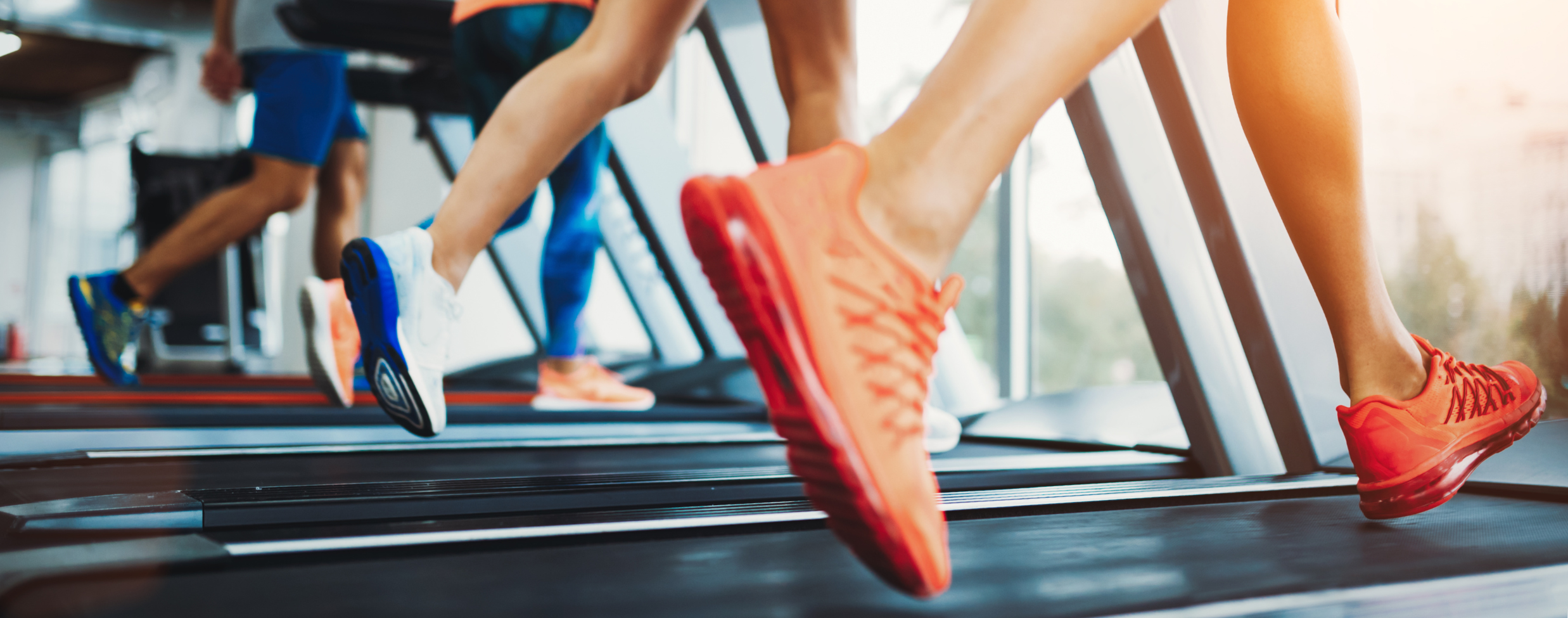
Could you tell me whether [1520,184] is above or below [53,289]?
below

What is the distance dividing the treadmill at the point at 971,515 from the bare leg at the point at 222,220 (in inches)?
15.9

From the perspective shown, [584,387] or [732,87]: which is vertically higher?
[732,87]

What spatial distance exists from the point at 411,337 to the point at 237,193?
4.77ft

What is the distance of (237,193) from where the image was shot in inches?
84.0

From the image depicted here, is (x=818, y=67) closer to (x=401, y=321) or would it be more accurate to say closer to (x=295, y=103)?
(x=401, y=321)

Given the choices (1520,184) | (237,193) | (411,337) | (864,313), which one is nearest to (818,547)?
(864,313)

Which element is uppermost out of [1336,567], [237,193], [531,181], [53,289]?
[53,289]

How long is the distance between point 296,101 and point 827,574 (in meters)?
2.11

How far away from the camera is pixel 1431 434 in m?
0.83

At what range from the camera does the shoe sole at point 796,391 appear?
0.51 metres

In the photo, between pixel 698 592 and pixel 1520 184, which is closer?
pixel 698 592

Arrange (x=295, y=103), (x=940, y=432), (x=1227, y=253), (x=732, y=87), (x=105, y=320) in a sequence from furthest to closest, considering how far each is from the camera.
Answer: (x=732, y=87) → (x=295, y=103) → (x=105, y=320) → (x=940, y=432) → (x=1227, y=253)

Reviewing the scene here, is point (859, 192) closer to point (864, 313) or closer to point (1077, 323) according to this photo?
point (864, 313)

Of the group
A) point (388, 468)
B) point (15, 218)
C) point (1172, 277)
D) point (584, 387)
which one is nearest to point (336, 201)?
point (584, 387)
